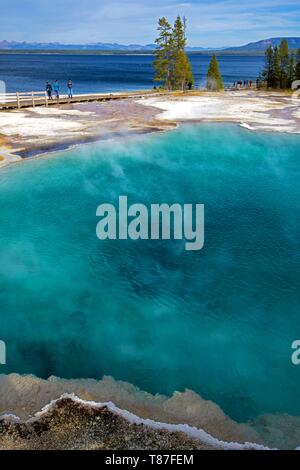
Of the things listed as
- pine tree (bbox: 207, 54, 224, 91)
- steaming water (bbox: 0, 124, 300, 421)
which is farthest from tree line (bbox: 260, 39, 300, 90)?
steaming water (bbox: 0, 124, 300, 421)

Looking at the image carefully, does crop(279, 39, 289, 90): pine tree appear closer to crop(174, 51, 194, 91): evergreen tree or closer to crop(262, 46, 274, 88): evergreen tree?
crop(262, 46, 274, 88): evergreen tree

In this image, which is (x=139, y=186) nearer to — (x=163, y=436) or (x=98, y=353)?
(x=98, y=353)

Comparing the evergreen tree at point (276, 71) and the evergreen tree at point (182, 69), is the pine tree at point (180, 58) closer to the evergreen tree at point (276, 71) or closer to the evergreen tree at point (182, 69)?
the evergreen tree at point (182, 69)

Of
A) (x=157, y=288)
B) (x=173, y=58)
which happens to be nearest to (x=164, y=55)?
(x=173, y=58)

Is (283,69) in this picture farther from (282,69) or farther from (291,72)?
(291,72)

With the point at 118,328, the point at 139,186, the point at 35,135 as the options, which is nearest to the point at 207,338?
the point at 118,328
